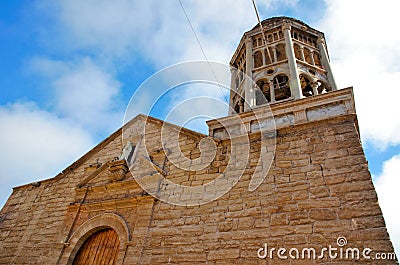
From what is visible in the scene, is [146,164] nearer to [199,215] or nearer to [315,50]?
[199,215]

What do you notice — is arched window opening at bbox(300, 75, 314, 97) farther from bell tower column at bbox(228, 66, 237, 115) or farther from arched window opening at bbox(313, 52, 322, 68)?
bell tower column at bbox(228, 66, 237, 115)

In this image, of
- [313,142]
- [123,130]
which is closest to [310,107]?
[313,142]

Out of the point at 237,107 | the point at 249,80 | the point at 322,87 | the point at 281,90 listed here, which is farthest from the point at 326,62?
the point at 237,107

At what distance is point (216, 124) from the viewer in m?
6.21

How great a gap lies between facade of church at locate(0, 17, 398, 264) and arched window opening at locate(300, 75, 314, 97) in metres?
0.94

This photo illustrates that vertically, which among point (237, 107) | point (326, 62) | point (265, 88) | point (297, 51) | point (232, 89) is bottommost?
point (237, 107)

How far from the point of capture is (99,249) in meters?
5.54

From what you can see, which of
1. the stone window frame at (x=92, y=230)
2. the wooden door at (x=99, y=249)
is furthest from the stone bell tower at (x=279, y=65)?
the wooden door at (x=99, y=249)

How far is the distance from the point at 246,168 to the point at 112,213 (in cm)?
308

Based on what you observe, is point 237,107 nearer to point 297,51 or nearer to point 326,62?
point 297,51

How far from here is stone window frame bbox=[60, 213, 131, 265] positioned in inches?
215

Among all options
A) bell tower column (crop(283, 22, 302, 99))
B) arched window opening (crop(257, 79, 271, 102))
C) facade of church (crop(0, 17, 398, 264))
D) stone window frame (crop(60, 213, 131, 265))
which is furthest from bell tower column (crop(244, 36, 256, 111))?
stone window frame (crop(60, 213, 131, 265))

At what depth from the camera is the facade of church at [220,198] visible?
3.91 meters

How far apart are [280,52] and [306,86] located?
1.83m
